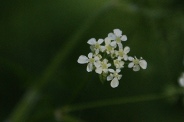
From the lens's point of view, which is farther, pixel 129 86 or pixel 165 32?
pixel 129 86

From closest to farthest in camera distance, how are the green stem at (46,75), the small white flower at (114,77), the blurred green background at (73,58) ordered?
the small white flower at (114,77) → the green stem at (46,75) → the blurred green background at (73,58)

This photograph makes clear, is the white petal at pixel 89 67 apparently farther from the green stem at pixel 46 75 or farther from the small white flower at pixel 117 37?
the green stem at pixel 46 75

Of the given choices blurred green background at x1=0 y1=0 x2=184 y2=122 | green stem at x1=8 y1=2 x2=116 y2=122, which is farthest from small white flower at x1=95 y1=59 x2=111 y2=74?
blurred green background at x1=0 y1=0 x2=184 y2=122

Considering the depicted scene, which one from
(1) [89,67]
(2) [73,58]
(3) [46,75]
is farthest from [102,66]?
(2) [73,58]

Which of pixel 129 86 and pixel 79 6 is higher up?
pixel 79 6

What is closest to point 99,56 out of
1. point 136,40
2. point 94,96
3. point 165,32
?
point 165,32

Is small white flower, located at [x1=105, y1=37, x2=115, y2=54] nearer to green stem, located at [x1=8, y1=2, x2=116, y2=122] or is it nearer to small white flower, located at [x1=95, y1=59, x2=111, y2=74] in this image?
small white flower, located at [x1=95, y1=59, x2=111, y2=74]

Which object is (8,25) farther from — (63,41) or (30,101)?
(30,101)

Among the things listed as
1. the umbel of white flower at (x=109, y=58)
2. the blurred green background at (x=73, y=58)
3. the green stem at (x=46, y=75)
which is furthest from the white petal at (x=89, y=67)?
the blurred green background at (x=73, y=58)
